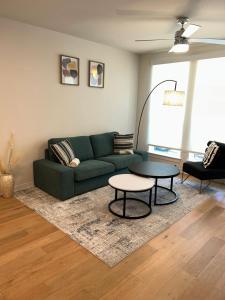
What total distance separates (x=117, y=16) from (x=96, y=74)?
5.32 ft

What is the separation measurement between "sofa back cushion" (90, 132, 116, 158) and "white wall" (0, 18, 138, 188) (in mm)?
236

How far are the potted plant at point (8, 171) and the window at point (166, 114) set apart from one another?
3121 mm

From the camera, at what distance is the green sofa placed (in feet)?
11.0

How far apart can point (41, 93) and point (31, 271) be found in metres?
2.70

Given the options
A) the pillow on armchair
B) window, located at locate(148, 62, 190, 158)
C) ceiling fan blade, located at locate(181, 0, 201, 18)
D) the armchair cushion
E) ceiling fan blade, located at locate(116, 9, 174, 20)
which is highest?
ceiling fan blade, located at locate(116, 9, 174, 20)

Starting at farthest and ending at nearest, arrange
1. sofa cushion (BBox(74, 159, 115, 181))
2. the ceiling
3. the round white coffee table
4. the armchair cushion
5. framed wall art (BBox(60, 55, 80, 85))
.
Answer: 1. framed wall art (BBox(60, 55, 80, 85))
2. the armchair cushion
3. sofa cushion (BBox(74, 159, 115, 181))
4. the round white coffee table
5. the ceiling

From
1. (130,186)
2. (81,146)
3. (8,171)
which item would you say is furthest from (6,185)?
(130,186)

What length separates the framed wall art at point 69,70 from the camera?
3.91 meters

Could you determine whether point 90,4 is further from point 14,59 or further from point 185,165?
point 185,165

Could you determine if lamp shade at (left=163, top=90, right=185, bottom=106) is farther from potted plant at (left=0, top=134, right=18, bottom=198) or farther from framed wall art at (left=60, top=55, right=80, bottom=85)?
potted plant at (left=0, top=134, right=18, bottom=198)

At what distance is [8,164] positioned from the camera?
11.6 feet

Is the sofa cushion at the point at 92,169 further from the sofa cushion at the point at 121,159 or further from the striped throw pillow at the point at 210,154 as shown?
the striped throw pillow at the point at 210,154

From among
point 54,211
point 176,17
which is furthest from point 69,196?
point 176,17

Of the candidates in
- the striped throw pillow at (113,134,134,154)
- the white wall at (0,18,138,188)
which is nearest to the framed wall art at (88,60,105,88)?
the white wall at (0,18,138,188)
